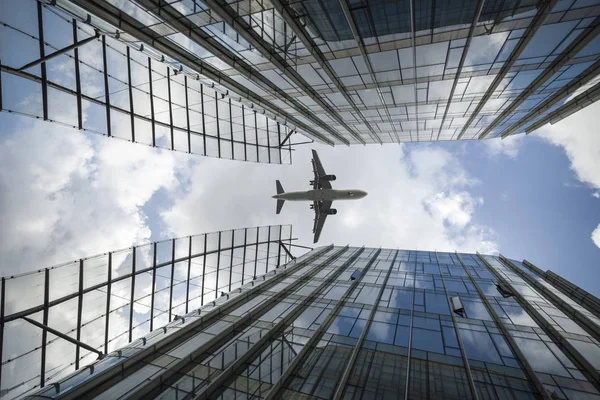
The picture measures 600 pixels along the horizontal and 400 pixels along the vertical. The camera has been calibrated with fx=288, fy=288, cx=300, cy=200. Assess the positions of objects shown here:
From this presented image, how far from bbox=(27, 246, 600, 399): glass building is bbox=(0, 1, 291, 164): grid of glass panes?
13659 millimetres

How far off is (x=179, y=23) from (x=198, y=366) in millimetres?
18543

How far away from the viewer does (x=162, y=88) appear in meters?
23.2

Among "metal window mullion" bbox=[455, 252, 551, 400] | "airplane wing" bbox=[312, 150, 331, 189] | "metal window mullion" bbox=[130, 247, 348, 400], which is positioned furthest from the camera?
"airplane wing" bbox=[312, 150, 331, 189]

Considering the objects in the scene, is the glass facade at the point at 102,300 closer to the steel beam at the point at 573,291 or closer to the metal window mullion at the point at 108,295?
the metal window mullion at the point at 108,295

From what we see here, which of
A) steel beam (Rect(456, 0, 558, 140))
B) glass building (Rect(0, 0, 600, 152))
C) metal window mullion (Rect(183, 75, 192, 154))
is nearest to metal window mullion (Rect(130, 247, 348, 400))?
metal window mullion (Rect(183, 75, 192, 154))

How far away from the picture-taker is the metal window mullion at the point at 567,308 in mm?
16453

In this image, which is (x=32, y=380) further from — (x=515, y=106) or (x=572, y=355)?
(x=515, y=106)

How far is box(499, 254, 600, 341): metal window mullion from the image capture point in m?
16.5

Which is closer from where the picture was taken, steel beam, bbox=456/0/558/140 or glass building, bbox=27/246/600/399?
glass building, bbox=27/246/600/399

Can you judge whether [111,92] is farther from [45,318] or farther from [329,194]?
[329,194]

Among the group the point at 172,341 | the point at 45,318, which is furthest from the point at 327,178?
the point at 45,318

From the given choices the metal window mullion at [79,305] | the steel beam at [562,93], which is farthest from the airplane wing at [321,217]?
the metal window mullion at [79,305]

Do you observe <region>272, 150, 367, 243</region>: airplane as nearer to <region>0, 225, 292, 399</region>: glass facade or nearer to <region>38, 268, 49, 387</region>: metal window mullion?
<region>0, 225, 292, 399</region>: glass facade

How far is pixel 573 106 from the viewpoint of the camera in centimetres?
2462
